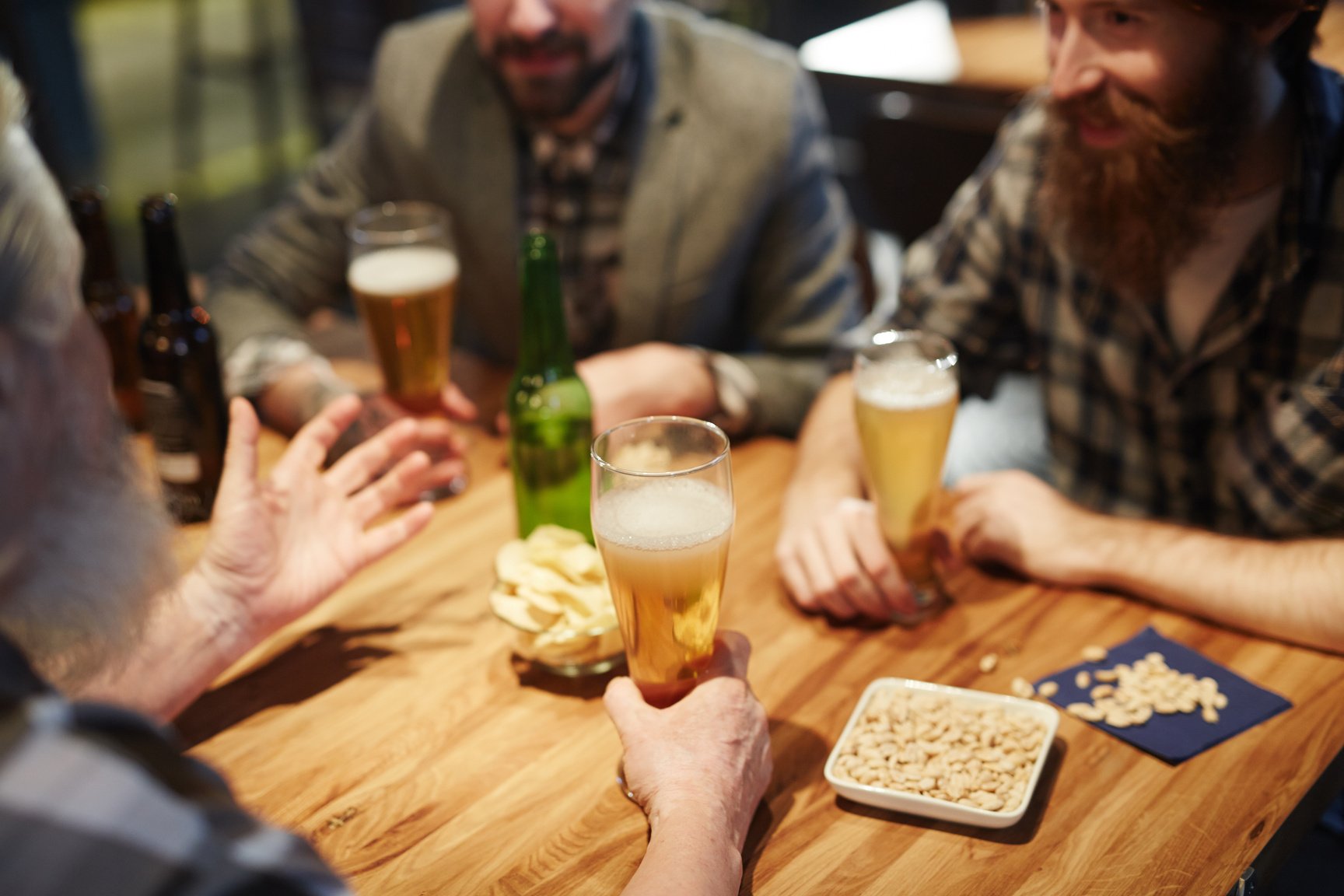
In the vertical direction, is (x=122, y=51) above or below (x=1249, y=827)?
below

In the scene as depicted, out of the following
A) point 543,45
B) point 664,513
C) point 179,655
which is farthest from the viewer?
point 543,45

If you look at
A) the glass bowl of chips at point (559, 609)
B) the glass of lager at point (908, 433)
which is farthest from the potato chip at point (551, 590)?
the glass of lager at point (908, 433)

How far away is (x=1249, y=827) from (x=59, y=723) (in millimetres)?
859

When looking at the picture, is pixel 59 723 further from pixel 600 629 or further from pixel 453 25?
pixel 453 25

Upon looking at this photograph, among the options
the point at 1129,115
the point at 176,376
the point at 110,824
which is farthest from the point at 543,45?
the point at 110,824

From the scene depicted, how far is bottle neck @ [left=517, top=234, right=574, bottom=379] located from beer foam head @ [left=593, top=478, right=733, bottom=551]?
0.34m

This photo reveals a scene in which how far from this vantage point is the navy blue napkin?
1042mm

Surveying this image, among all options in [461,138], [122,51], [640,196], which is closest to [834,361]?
[640,196]

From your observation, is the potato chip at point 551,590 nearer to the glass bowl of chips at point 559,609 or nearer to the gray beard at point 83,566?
the glass bowl of chips at point 559,609

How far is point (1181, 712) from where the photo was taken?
3.55 feet

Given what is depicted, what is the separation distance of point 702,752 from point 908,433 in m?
0.42

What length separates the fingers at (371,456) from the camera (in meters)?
1.30

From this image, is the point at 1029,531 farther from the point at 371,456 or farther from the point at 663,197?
the point at 663,197

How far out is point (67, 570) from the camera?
0.74 meters
